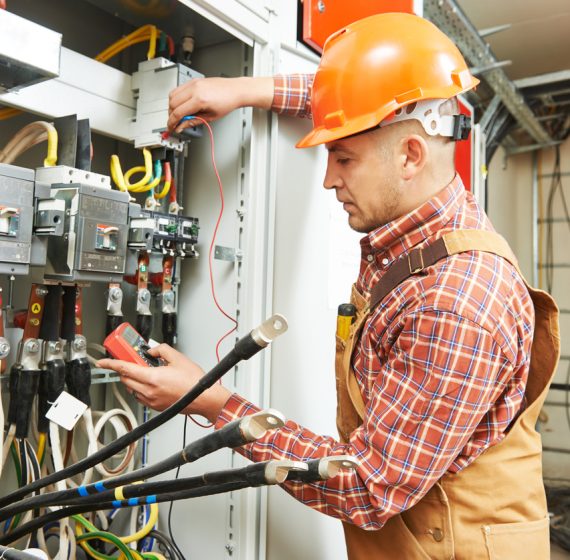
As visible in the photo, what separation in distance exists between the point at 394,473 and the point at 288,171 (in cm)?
67

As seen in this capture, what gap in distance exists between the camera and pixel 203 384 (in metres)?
0.68

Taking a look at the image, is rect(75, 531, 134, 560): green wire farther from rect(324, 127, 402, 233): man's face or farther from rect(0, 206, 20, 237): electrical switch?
rect(324, 127, 402, 233): man's face

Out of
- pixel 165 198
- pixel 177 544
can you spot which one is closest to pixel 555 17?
pixel 165 198

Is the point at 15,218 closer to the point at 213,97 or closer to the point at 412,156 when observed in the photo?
the point at 213,97

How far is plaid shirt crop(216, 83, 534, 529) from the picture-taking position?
2.51ft

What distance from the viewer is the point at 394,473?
78 cm

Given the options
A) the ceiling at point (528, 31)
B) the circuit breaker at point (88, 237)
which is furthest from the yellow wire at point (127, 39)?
the ceiling at point (528, 31)

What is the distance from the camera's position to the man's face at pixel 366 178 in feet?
3.01

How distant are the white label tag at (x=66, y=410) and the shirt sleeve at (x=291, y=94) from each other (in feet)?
2.23

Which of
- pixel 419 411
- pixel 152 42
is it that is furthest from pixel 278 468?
pixel 152 42

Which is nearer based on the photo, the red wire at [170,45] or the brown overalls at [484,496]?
the brown overalls at [484,496]

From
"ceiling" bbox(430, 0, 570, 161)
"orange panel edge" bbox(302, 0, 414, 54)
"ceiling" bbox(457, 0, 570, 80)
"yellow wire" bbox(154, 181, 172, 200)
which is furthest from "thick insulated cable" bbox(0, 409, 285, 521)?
"ceiling" bbox(457, 0, 570, 80)

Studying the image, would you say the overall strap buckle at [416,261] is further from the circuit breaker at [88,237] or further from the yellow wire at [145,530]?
the yellow wire at [145,530]

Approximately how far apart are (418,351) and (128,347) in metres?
0.47
